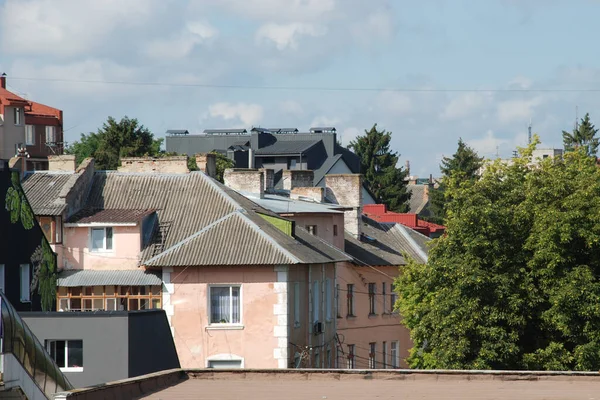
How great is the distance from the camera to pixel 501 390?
20.1 metres

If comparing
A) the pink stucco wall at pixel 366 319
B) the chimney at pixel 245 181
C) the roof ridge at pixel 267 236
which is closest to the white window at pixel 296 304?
the roof ridge at pixel 267 236

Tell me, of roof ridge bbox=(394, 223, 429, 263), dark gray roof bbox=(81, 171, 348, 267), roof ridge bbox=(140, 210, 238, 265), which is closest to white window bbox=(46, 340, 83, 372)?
dark gray roof bbox=(81, 171, 348, 267)

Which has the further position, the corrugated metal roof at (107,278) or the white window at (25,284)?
the corrugated metal roof at (107,278)

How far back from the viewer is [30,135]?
105500mm

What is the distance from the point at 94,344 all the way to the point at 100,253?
1179 cm

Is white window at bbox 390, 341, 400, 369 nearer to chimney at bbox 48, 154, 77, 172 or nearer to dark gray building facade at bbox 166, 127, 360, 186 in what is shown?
chimney at bbox 48, 154, 77, 172

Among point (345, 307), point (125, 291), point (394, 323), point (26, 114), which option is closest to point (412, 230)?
point (394, 323)

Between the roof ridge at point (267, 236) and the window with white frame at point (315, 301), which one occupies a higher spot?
the roof ridge at point (267, 236)

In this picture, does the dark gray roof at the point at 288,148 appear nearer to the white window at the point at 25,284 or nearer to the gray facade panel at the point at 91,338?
the white window at the point at 25,284

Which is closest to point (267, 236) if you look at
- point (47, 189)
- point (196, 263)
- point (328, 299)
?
point (196, 263)

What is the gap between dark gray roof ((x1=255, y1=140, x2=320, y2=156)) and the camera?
11756 cm

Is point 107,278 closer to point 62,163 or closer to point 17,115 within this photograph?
point 62,163

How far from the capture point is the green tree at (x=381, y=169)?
382 feet

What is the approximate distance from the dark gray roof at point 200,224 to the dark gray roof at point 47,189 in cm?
137
